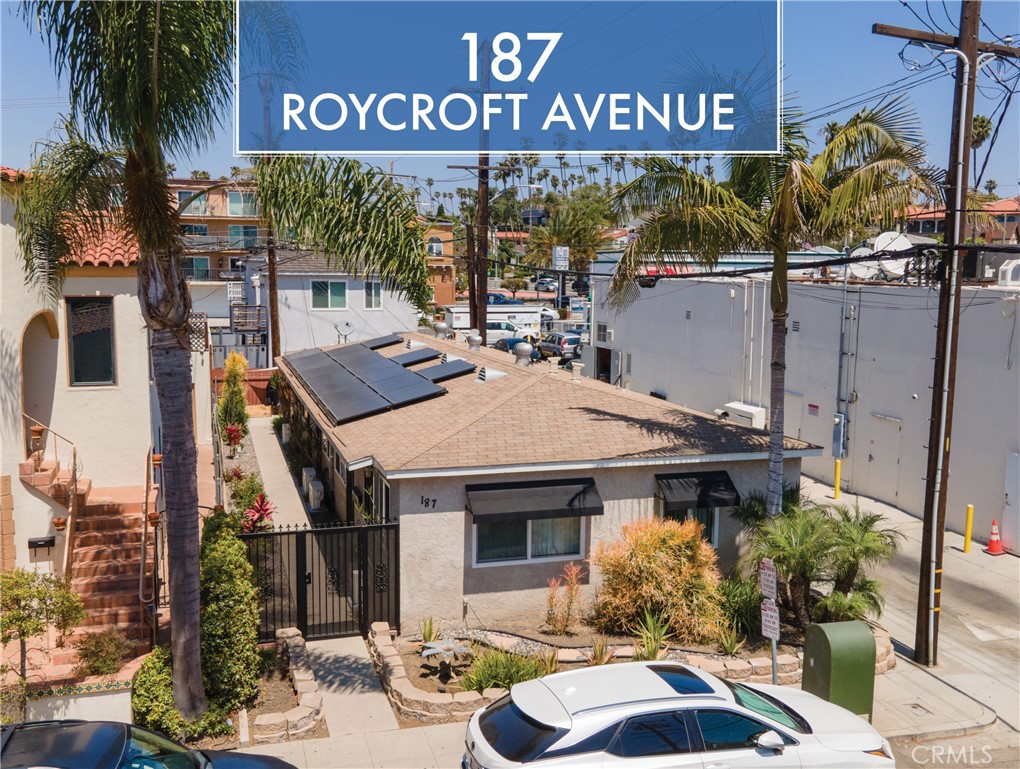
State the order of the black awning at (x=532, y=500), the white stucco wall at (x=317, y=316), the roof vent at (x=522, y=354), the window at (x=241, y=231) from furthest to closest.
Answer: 1. the window at (x=241, y=231)
2. the white stucco wall at (x=317, y=316)
3. the roof vent at (x=522, y=354)
4. the black awning at (x=532, y=500)

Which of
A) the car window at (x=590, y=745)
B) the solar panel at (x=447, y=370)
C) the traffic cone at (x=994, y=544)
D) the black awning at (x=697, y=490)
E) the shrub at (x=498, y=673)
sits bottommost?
the traffic cone at (x=994, y=544)

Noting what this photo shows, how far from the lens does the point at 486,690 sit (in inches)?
449

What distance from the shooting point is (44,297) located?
1223cm

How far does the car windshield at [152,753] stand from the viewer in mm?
7355

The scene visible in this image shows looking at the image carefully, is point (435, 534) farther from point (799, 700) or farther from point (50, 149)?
point (50, 149)

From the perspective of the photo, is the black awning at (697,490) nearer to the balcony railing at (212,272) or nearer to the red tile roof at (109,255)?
the red tile roof at (109,255)

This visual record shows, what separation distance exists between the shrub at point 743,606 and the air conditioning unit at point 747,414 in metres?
11.5

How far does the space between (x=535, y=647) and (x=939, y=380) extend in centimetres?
677

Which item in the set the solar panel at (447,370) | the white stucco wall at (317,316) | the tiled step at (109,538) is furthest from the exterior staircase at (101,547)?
the white stucco wall at (317,316)

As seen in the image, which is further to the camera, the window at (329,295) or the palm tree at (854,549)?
the window at (329,295)

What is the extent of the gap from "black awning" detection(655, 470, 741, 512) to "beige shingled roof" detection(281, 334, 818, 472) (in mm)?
369

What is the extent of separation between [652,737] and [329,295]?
1271 inches

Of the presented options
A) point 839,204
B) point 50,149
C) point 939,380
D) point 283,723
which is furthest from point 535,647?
point 50,149

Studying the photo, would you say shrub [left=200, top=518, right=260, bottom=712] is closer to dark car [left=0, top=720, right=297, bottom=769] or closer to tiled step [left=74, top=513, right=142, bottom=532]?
dark car [left=0, top=720, right=297, bottom=769]
